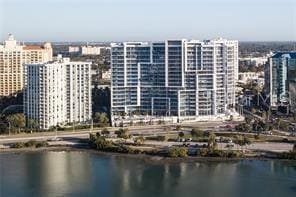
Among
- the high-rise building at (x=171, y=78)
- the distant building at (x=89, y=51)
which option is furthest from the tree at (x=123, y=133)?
the distant building at (x=89, y=51)

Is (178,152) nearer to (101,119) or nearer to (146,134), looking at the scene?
(146,134)

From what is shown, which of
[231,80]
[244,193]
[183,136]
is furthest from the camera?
[231,80]

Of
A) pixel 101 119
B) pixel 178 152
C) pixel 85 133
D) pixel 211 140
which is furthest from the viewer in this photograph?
pixel 101 119

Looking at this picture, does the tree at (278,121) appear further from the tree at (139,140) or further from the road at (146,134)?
the tree at (139,140)

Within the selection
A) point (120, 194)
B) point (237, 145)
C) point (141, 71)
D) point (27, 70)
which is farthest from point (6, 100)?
point (120, 194)

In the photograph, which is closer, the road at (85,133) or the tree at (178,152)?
the tree at (178,152)

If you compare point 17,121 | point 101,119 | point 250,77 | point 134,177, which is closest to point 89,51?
point 250,77

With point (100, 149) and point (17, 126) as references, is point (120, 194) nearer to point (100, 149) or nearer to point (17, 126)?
point (100, 149)
